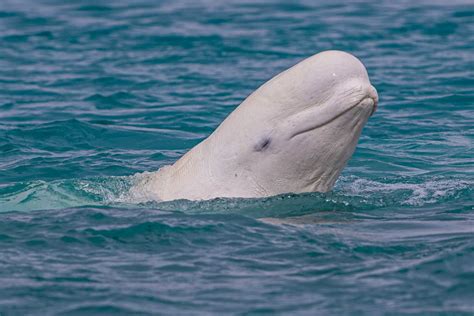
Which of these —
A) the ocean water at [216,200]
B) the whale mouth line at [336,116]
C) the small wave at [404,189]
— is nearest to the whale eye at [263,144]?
the whale mouth line at [336,116]

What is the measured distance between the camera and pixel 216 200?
12320 millimetres

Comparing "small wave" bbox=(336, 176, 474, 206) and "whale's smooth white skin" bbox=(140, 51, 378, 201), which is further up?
"whale's smooth white skin" bbox=(140, 51, 378, 201)

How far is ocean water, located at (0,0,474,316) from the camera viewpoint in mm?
9617

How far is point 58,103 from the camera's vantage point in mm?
22141

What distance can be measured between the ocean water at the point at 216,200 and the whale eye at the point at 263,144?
2.12 feet

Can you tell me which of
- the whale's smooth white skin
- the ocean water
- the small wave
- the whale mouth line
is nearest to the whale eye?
the whale's smooth white skin

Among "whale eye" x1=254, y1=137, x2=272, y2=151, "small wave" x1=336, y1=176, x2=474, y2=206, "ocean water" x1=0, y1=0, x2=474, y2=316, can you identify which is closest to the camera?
"ocean water" x1=0, y1=0, x2=474, y2=316

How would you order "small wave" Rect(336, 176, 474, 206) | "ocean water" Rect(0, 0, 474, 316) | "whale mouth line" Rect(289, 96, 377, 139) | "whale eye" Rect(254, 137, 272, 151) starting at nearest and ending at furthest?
"ocean water" Rect(0, 0, 474, 316) → "whale mouth line" Rect(289, 96, 377, 139) → "whale eye" Rect(254, 137, 272, 151) → "small wave" Rect(336, 176, 474, 206)

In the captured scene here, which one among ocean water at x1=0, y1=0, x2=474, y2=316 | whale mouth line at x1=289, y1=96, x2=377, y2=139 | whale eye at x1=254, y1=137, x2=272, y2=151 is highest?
whale mouth line at x1=289, y1=96, x2=377, y2=139

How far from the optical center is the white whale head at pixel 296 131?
38.1 ft

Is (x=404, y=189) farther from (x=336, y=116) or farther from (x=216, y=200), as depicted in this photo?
(x=216, y=200)

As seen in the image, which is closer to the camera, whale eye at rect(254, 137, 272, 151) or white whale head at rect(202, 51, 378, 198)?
white whale head at rect(202, 51, 378, 198)

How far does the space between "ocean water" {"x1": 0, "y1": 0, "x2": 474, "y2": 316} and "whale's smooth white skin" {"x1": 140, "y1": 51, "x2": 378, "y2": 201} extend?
11.6 inches

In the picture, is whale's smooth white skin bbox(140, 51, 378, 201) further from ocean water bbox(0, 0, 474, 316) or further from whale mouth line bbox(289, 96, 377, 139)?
ocean water bbox(0, 0, 474, 316)
